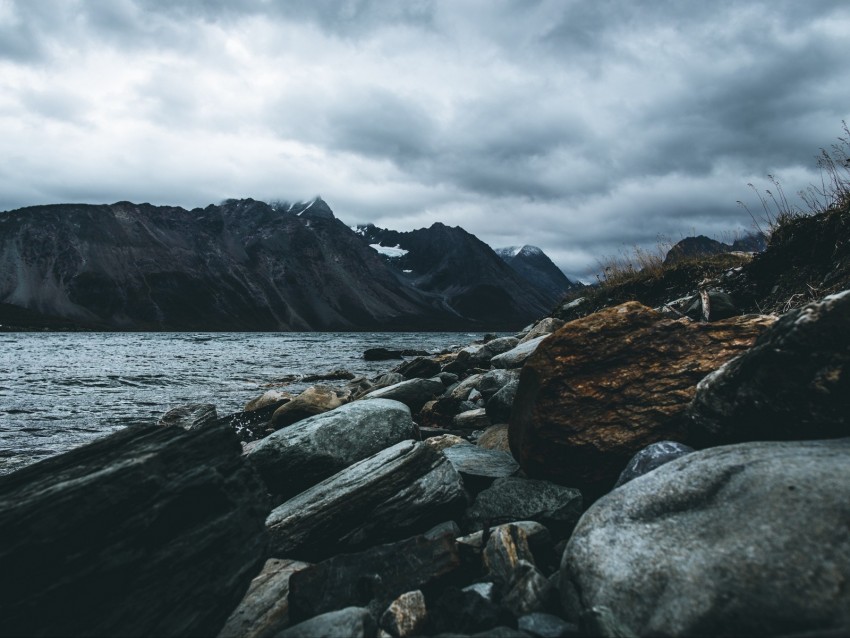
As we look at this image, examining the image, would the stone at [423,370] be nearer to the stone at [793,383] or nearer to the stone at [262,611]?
the stone at [262,611]

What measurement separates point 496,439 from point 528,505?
97.4 inches

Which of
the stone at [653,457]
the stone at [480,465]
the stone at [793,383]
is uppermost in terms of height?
the stone at [793,383]

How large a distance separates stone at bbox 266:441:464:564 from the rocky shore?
21 millimetres

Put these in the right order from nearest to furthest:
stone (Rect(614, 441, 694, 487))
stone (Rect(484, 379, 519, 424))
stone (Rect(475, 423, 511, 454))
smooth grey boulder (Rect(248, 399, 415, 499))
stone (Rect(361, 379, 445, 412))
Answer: stone (Rect(614, 441, 694, 487)) < smooth grey boulder (Rect(248, 399, 415, 499)) < stone (Rect(475, 423, 511, 454)) < stone (Rect(484, 379, 519, 424)) < stone (Rect(361, 379, 445, 412))

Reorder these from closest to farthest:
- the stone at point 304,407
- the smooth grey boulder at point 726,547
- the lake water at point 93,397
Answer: the smooth grey boulder at point 726,547 → the stone at point 304,407 → the lake water at point 93,397

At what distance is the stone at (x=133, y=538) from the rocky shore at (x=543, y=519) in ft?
0.04

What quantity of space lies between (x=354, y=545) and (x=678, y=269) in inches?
524

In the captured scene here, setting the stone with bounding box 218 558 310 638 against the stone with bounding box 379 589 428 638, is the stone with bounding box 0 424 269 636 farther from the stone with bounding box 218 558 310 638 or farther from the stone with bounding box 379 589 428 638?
the stone with bounding box 379 589 428 638

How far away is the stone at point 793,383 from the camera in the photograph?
9.89 ft

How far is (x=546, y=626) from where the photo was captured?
275 cm

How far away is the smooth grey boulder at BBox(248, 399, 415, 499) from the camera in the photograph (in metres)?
6.00

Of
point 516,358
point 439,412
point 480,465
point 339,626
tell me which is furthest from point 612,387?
point 516,358

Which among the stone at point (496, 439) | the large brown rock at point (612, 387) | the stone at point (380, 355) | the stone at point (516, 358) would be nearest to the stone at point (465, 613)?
the large brown rock at point (612, 387)

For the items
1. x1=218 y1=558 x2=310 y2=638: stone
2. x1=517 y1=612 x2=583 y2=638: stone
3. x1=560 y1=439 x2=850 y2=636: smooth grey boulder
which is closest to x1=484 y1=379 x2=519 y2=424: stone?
x1=560 y1=439 x2=850 y2=636: smooth grey boulder
